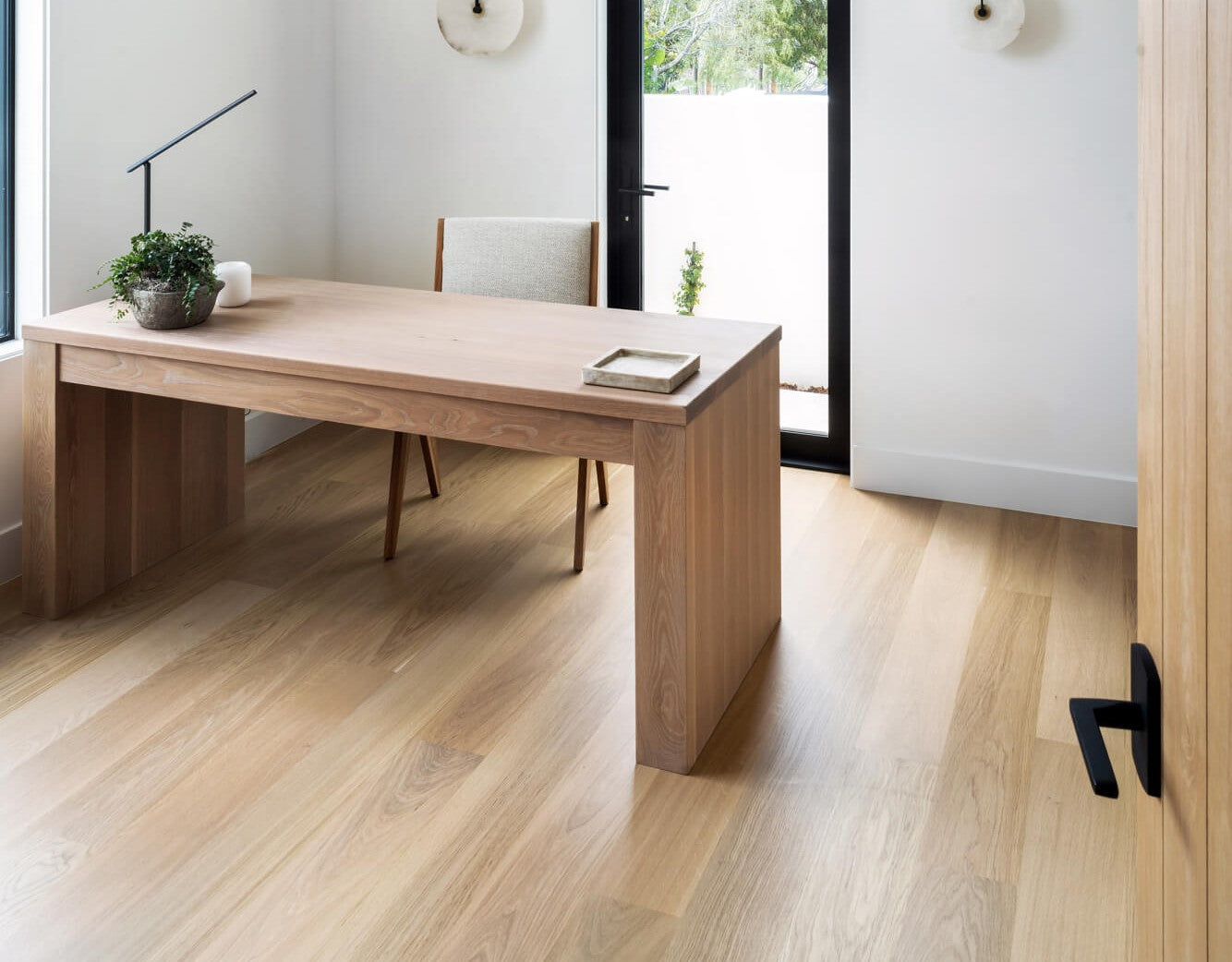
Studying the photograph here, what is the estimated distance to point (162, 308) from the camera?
264cm

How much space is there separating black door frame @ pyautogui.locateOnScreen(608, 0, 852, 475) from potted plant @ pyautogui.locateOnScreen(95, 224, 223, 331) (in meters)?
1.66

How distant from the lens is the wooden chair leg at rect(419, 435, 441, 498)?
356 centimetres

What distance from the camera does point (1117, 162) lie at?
3.25 meters

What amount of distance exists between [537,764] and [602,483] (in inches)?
54.0

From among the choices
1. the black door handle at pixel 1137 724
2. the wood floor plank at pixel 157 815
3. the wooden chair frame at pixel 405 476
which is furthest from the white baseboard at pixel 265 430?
the black door handle at pixel 1137 724

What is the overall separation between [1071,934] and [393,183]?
10.8 feet

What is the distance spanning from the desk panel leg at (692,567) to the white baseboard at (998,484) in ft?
4.23

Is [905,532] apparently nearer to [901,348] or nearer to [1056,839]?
[901,348]

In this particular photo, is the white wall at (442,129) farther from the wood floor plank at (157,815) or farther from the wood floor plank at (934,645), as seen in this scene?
the wood floor plank at (157,815)

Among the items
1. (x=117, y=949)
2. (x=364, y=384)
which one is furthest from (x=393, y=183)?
(x=117, y=949)

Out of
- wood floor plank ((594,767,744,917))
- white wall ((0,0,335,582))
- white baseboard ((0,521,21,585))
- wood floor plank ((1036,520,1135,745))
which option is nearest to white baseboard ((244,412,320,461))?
white wall ((0,0,335,582))

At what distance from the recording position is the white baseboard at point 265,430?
3939 mm

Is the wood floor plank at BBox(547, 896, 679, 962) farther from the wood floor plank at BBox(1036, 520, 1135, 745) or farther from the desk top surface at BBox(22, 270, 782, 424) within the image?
the wood floor plank at BBox(1036, 520, 1135, 745)

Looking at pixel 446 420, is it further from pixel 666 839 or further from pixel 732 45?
pixel 732 45
